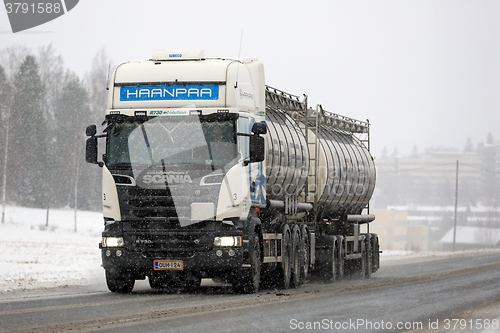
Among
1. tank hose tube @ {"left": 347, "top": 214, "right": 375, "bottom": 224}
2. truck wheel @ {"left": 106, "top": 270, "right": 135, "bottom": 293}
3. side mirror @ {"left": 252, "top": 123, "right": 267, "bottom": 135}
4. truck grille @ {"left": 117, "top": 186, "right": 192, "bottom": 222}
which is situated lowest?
truck wheel @ {"left": 106, "top": 270, "right": 135, "bottom": 293}

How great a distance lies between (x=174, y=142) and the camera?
12.9 meters

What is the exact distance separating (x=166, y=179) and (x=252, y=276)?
2.48 m

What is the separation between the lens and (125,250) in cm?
1311

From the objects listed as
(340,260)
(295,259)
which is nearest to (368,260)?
(340,260)

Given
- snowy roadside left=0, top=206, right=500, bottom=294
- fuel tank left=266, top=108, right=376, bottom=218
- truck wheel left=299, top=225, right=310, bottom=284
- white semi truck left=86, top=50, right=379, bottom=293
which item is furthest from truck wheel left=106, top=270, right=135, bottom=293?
truck wheel left=299, top=225, right=310, bottom=284

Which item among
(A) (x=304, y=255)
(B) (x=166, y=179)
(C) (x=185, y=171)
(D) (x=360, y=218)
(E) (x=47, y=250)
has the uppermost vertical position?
(C) (x=185, y=171)

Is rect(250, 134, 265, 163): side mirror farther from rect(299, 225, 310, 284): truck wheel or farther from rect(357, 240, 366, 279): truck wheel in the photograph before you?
rect(357, 240, 366, 279): truck wheel

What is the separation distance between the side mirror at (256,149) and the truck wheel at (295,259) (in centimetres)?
410

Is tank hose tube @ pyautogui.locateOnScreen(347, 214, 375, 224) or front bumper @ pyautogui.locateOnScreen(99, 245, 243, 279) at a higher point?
tank hose tube @ pyautogui.locateOnScreen(347, 214, 375, 224)

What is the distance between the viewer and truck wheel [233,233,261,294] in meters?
13.4

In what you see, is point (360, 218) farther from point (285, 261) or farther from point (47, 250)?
point (47, 250)

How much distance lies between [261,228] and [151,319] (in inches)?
205

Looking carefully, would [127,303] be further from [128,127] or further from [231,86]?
[231,86]

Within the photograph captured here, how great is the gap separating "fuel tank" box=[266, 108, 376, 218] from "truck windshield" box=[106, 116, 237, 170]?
2.37 m
